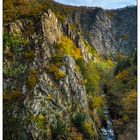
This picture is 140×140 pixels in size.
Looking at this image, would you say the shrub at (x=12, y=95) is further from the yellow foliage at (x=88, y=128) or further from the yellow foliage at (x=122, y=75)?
the yellow foliage at (x=122, y=75)

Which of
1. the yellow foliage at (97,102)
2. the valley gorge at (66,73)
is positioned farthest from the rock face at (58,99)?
the yellow foliage at (97,102)

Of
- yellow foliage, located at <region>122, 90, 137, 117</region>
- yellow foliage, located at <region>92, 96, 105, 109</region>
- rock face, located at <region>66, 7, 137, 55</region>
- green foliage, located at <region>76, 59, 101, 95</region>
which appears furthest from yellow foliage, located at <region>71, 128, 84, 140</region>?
rock face, located at <region>66, 7, 137, 55</region>

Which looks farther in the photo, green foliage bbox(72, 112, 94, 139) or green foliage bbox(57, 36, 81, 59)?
green foliage bbox(57, 36, 81, 59)

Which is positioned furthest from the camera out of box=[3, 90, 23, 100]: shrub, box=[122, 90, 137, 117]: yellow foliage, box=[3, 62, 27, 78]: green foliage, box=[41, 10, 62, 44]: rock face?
box=[41, 10, 62, 44]: rock face

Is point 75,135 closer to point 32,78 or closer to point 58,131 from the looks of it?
point 58,131

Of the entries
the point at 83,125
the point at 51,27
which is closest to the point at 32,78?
the point at 51,27

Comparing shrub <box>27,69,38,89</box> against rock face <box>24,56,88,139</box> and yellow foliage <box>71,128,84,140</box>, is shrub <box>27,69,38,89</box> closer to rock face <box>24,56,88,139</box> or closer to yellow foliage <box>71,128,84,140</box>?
rock face <box>24,56,88,139</box>

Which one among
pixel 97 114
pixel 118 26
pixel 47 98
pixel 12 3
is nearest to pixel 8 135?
pixel 47 98
